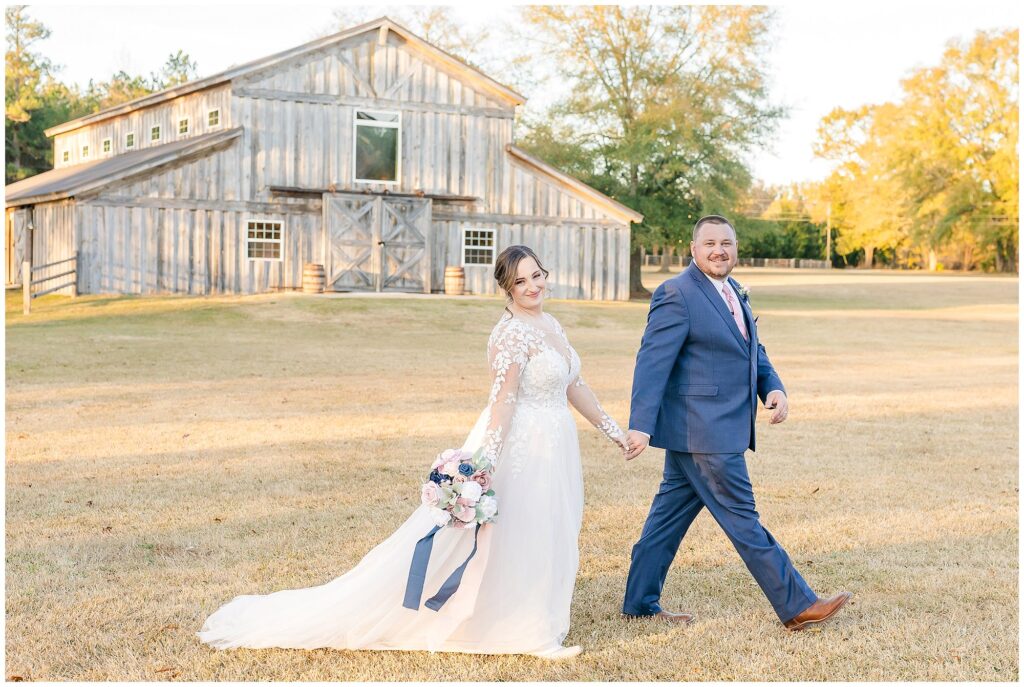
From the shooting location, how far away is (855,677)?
4738mm

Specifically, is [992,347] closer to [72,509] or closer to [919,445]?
[919,445]

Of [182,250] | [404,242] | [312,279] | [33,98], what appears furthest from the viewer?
[33,98]

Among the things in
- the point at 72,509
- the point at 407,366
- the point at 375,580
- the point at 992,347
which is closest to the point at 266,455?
the point at 72,509

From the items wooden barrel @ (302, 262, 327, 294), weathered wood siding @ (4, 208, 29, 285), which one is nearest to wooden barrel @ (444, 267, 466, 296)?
wooden barrel @ (302, 262, 327, 294)

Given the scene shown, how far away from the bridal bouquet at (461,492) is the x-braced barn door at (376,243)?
25.8 meters

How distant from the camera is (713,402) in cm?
519

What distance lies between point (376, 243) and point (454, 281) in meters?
2.47

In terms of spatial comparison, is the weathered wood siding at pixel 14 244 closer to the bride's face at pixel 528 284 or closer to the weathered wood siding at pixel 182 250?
the weathered wood siding at pixel 182 250

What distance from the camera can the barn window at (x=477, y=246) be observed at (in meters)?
31.9

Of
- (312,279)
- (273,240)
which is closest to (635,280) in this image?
(312,279)

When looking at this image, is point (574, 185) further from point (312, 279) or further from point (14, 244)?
point (14, 244)

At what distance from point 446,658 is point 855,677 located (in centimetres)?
179

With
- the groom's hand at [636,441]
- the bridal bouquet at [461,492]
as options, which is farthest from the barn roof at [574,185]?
the bridal bouquet at [461,492]

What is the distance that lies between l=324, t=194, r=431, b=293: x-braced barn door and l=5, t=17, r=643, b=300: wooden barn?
0.04 m
